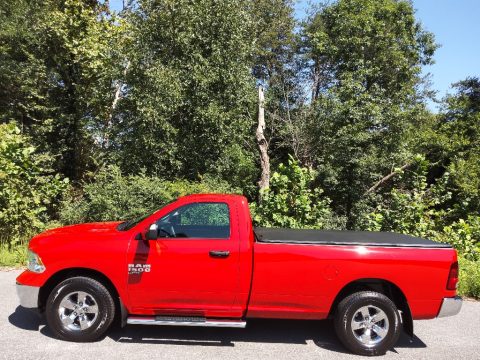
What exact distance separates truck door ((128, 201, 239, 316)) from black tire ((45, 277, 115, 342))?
1.07 ft

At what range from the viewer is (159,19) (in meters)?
15.1

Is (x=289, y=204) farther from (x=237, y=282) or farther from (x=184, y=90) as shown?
(x=184, y=90)

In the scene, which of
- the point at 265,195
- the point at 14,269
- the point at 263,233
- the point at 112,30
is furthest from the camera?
the point at 112,30

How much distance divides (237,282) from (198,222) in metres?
0.86

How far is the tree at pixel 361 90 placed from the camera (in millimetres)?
18750

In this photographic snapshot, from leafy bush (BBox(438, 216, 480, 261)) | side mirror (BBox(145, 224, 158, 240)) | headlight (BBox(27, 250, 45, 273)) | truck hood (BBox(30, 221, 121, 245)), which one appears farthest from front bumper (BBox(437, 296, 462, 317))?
leafy bush (BBox(438, 216, 480, 261))

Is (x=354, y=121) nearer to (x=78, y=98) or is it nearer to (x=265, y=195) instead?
(x=265, y=195)

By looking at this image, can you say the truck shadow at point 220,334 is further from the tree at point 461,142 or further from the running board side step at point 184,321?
the tree at point 461,142

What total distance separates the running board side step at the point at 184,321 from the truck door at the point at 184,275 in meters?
0.08

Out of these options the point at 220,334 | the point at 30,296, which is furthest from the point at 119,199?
the point at 220,334

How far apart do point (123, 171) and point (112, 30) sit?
7.12m

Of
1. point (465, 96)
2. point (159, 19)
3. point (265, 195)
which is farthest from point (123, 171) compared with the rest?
point (465, 96)

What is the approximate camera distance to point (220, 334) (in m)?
5.25

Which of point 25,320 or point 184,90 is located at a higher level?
point 184,90
